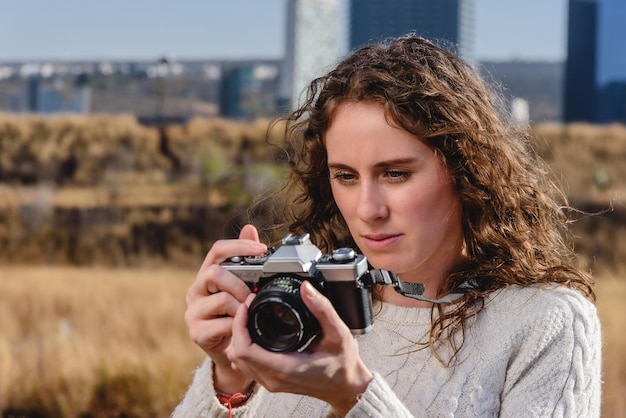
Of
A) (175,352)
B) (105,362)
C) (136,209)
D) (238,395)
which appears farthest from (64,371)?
(136,209)

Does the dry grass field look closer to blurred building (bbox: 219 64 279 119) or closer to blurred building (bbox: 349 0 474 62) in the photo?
blurred building (bbox: 219 64 279 119)

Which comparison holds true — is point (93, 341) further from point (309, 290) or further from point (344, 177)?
point (309, 290)

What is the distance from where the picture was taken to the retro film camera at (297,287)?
0.96 metres

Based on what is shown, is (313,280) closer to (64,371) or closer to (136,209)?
(64,371)

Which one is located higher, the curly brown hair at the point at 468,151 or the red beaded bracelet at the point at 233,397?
the curly brown hair at the point at 468,151

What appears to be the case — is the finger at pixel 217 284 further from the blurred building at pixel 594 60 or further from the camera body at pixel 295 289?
the blurred building at pixel 594 60

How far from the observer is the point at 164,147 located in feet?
32.0

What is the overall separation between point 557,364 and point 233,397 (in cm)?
39

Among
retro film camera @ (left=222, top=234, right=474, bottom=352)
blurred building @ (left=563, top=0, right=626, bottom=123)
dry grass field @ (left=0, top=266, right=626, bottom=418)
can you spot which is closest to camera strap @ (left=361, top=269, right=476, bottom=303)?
retro film camera @ (left=222, top=234, right=474, bottom=352)

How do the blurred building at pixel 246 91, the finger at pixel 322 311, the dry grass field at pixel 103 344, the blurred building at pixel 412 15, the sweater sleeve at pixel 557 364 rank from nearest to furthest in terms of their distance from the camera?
the finger at pixel 322 311
the sweater sleeve at pixel 557 364
the dry grass field at pixel 103 344
the blurred building at pixel 246 91
the blurred building at pixel 412 15

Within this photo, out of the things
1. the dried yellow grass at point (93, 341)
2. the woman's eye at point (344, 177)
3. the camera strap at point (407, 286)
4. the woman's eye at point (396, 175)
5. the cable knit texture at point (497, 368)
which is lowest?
the dried yellow grass at point (93, 341)

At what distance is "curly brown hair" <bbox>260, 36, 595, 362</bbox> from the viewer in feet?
3.80

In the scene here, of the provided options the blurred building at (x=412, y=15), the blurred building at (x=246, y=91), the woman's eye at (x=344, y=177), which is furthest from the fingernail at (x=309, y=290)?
the blurred building at (x=412, y=15)

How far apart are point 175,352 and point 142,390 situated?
1.55 feet
